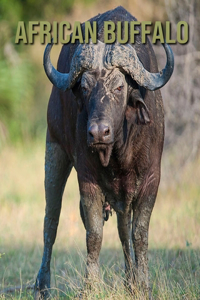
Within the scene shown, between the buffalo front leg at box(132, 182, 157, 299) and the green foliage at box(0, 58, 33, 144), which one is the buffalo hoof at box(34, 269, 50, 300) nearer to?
the buffalo front leg at box(132, 182, 157, 299)

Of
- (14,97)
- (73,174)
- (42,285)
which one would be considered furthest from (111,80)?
(14,97)

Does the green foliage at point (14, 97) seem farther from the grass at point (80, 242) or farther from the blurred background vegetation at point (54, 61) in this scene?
the grass at point (80, 242)

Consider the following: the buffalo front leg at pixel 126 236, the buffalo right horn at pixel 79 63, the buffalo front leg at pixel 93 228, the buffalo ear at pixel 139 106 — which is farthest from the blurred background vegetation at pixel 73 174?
the buffalo right horn at pixel 79 63

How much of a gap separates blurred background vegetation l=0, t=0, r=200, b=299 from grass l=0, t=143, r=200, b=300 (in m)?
0.02

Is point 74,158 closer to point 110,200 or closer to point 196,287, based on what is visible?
point 110,200

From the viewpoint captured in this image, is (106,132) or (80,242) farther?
(80,242)

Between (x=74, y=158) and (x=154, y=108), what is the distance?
0.89m

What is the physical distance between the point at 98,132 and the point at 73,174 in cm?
842

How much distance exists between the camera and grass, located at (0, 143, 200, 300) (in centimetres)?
531

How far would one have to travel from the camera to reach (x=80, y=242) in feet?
26.1

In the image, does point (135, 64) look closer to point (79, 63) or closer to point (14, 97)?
point (79, 63)

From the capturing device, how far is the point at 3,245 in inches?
305

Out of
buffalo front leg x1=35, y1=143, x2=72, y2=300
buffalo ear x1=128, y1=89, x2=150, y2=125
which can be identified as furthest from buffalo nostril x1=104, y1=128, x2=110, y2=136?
buffalo front leg x1=35, y1=143, x2=72, y2=300

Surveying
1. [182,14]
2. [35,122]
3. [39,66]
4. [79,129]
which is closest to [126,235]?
[79,129]
